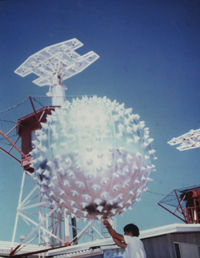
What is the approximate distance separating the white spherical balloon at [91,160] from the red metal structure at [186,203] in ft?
53.0

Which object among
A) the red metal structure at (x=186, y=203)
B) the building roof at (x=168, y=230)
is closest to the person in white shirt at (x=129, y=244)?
the building roof at (x=168, y=230)

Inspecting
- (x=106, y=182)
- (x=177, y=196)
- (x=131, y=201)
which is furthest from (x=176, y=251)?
(x=177, y=196)

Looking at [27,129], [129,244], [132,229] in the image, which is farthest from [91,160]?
[27,129]

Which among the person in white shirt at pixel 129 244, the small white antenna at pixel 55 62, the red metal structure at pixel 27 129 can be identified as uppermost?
the small white antenna at pixel 55 62

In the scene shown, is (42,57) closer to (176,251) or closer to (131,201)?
(176,251)

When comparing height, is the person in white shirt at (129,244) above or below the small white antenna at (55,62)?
below

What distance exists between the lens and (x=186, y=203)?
19172mm

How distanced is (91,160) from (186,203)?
17815 mm

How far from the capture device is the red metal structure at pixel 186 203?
18359 mm

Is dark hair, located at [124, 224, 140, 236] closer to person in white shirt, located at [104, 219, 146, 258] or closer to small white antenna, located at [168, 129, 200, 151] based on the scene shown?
person in white shirt, located at [104, 219, 146, 258]

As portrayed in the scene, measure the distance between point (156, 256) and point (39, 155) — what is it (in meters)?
5.45

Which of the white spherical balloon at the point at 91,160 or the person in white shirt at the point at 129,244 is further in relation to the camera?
the person in white shirt at the point at 129,244

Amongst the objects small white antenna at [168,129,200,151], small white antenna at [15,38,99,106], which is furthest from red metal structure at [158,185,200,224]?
small white antenna at [15,38,99,106]

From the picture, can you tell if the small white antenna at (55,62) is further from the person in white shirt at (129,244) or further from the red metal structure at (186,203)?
the person in white shirt at (129,244)
